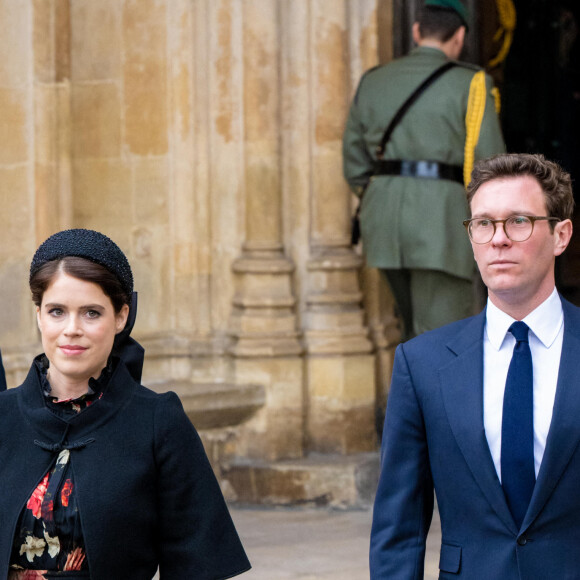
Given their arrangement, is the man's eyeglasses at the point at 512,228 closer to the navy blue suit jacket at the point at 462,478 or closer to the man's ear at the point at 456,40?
the navy blue suit jacket at the point at 462,478

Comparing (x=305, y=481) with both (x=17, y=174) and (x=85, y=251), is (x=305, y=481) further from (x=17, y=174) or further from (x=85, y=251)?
(x=85, y=251)

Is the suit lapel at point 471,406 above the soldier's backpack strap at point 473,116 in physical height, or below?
below

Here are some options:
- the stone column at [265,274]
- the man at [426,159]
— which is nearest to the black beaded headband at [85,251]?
the man at [426,159]

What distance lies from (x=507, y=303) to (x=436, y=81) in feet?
10.3

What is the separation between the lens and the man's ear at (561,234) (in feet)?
8.25

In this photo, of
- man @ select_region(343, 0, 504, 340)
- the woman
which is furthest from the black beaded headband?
man @ select_region(343, 0, 504, 340)

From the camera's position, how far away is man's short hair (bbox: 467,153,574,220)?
251 cm

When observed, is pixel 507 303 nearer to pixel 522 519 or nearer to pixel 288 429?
pixel 522 519

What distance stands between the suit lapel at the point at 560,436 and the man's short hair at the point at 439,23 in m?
3.37

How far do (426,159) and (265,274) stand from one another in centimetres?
92

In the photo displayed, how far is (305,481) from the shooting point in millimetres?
5766

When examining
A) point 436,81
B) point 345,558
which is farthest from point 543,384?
point 436,81

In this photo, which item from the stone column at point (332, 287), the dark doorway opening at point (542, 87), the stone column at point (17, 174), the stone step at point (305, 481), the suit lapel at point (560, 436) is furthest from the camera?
the dark doorway opening at point (542, 87)

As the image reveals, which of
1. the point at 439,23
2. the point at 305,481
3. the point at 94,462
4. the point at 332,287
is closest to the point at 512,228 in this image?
the point at 94,462
